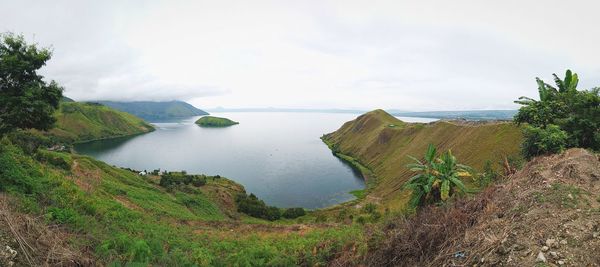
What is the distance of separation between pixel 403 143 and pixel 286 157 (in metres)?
62.7

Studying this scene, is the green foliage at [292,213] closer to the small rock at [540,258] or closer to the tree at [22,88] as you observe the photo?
the tree at [22,88]

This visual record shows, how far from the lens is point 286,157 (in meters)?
151

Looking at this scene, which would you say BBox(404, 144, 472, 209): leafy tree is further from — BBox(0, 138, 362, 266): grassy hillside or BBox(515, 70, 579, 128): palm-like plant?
BBox(515, 70, 579, 128): palm-like plant

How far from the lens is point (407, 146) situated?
106m

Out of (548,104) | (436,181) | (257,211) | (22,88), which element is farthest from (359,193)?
(22,88)

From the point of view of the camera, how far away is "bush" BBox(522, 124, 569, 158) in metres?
23.5

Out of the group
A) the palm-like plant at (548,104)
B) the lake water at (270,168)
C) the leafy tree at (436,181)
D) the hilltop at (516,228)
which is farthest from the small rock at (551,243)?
the lake water at (270,168)

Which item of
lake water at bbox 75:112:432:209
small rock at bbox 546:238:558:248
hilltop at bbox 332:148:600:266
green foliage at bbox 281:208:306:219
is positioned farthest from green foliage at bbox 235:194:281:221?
small rock at bbox 546:238:558:248

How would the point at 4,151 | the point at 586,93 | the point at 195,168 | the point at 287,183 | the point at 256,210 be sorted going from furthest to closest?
the point at 195,168 → the point at 287,183 → the point at 256,210 → the point at 586,93 → the point at 4,151

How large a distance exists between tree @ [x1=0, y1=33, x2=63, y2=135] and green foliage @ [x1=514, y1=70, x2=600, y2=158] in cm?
4118

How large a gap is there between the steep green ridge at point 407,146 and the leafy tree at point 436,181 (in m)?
19.0

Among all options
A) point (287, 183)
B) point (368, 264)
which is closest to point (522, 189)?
point (368, 264)

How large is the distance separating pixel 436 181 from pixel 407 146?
92.7 metres

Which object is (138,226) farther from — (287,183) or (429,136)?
(429,136)
